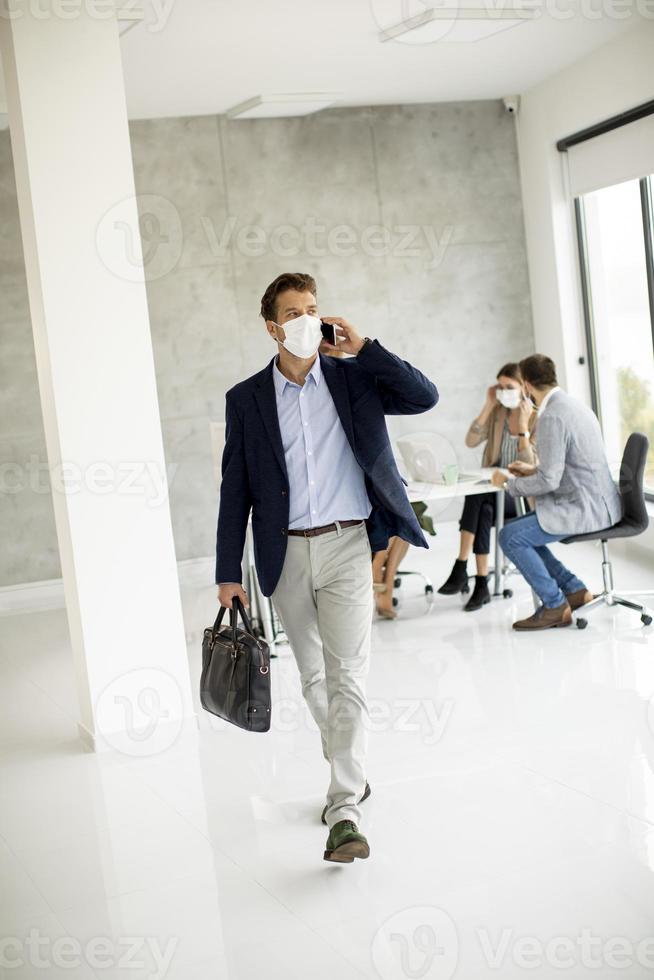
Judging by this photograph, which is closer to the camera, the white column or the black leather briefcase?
the black leather briefcase

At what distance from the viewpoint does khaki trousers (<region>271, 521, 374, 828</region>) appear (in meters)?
3.38

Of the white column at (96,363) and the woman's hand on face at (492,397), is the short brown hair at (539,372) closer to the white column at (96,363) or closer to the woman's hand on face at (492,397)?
the woman's hand on face at (492,397)

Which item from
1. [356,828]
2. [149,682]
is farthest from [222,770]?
[356,828]

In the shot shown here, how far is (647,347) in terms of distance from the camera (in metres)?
7.95

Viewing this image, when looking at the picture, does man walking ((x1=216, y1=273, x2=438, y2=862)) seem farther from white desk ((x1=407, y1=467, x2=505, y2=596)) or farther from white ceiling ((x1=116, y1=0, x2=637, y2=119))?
white ceiling ((x1=116, y1=0, x2=637, y2=119))

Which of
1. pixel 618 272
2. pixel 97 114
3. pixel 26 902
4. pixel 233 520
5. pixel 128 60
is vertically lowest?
pixel 26 902

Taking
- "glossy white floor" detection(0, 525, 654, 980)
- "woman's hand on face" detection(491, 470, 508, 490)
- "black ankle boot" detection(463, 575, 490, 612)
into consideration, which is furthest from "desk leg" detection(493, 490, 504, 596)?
"glossy white floor" detection(0, 525, 654, 980)

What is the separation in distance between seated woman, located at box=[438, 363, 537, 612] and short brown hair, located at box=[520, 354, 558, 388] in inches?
32.9

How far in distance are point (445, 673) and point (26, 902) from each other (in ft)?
8.20

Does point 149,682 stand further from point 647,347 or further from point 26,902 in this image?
point 647,347

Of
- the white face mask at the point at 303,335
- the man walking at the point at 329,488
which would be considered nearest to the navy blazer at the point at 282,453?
the man walking at the point at 329,488

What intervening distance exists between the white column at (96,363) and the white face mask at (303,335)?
1.52 metres

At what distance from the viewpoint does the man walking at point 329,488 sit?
339 cm

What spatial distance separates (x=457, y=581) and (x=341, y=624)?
3.48 m
